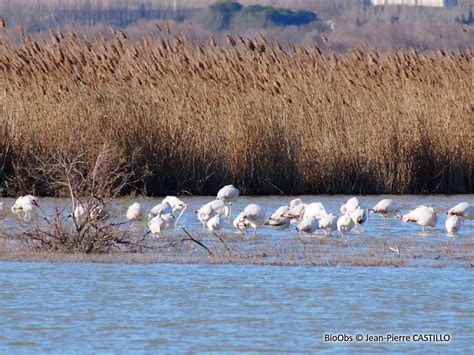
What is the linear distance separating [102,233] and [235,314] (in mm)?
2346

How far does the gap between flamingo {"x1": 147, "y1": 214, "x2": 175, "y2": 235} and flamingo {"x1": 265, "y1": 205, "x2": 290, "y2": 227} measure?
1130mm

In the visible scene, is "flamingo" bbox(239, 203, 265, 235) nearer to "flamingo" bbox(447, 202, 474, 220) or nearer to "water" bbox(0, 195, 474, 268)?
"water" bbox(0, 195, 474, 268)

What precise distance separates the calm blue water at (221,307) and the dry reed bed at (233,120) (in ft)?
17.5

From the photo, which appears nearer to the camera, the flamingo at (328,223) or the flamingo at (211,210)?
the flamingo at (328,223)

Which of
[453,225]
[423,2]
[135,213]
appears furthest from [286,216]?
[423,2]

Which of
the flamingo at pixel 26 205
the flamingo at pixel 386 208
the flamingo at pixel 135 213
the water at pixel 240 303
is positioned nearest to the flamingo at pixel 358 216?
the flamingo at pixel 386 208

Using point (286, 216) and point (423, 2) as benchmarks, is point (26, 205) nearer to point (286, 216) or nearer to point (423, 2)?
point (286, 216)

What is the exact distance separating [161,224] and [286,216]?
1.36m

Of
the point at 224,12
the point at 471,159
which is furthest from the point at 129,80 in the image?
the point at 224,12

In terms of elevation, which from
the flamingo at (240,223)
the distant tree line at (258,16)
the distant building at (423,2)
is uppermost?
the flamingo at (240,223)

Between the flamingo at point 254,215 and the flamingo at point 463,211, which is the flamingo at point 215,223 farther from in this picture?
the flamingo at point 463,211

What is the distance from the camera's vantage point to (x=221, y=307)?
23.8 ft

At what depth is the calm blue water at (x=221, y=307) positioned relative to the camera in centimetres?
638

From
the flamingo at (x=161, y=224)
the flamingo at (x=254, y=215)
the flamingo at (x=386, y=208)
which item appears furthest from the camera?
the flamingo at (x=386, y=208)
